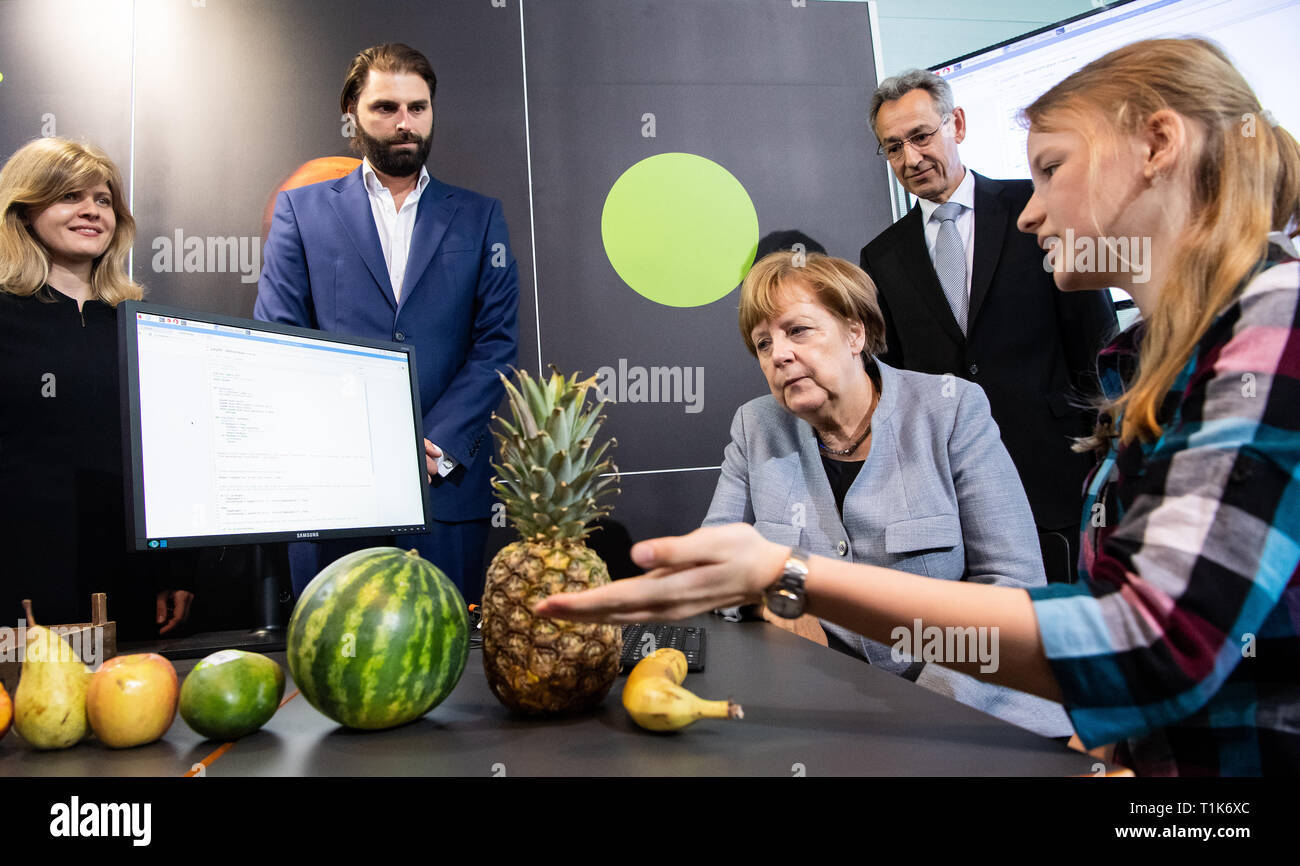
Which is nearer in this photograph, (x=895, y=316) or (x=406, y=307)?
(x=406, y=307)

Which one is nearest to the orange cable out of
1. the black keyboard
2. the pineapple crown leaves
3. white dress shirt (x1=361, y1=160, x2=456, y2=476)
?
the pineapple crown leaves

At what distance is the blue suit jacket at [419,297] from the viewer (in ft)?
10.3

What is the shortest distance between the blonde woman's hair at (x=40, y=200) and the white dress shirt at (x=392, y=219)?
0.92m

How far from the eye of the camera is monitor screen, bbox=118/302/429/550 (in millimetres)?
1589

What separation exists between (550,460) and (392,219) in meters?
2.69

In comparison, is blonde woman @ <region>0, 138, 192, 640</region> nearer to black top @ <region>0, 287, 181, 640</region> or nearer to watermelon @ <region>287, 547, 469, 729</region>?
black top @ <region>0, 287, 181, 640</region>

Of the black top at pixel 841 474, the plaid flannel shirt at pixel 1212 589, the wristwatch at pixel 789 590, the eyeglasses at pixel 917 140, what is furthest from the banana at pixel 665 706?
the eyeglasses at pixel 917 140

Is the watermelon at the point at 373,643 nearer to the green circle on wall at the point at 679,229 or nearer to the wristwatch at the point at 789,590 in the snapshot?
the wristwatch at the point at 789,590

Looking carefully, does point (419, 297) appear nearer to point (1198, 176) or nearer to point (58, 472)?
point (58, 472)

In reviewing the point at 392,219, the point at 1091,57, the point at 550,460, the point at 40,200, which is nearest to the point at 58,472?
the point at 40,200

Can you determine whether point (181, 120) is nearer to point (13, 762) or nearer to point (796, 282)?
point (796, 282)

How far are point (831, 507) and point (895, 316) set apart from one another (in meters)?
1.51
